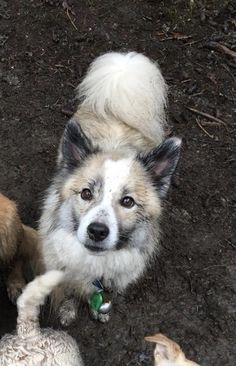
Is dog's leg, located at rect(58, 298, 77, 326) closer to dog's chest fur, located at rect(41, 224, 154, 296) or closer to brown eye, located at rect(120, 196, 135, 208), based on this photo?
dog's chest fur, located at rect(41, 224, 154, 296)

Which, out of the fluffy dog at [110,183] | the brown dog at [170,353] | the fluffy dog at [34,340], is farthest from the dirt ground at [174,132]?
the brown dog at [170,353]

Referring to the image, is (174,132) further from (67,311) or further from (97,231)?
(97,231)

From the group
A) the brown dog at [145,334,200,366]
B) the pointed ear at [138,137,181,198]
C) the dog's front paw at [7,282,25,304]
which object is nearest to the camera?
the brown dog at [145,334,200,366]

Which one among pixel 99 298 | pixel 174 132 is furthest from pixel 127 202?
pixel 174 132

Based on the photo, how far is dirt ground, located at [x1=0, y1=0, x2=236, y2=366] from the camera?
378cm

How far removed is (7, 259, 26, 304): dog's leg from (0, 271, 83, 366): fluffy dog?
0.85 metres

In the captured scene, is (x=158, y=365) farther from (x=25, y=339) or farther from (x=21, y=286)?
(x=21, y=286)

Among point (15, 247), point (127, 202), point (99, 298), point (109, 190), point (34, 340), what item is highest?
point (109, 190)

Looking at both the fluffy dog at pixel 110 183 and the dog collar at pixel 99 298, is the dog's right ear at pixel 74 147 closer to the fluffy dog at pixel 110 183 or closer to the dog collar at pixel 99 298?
the fluffy dog at pixel 110 183

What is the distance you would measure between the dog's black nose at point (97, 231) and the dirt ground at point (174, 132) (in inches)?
40.6

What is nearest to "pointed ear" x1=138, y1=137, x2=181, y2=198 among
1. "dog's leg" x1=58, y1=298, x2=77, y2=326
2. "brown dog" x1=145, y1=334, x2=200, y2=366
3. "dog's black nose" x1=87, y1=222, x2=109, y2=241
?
"dog's black nose" x1=87, y1=222, x2=109, y2=241

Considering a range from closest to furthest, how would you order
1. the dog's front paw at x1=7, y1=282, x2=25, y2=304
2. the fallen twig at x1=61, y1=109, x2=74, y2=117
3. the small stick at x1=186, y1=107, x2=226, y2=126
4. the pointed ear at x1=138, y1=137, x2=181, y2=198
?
the pointed ear at x1=138, y1=137, x2=181, y2=198 < the dog's front paw at x1=7, y1=282, x2=25, y2=304 < the fallen twig at x1=61, y1=109, x2=74, y2=117 < the small stick at x1=186, y1=107, x2=226, y2=126

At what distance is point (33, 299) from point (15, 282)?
113 centimetres

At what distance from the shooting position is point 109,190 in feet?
9.94
